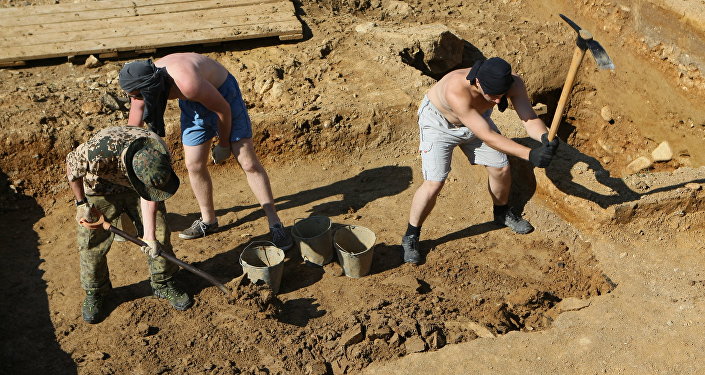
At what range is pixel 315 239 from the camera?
5.16 m

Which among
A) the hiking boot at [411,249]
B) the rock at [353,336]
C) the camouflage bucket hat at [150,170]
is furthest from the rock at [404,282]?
the camouflage bucket hat at [150,170]

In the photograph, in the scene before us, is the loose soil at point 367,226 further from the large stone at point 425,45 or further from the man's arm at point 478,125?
the man's arm at point 478,125

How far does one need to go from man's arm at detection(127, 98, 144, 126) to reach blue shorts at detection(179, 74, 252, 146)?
331mm

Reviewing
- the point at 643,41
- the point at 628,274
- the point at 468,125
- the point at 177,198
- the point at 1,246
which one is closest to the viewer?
the point at 468,125

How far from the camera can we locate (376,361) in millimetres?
4551

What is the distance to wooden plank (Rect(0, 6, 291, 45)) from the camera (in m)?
7.57

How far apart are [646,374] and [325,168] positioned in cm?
343

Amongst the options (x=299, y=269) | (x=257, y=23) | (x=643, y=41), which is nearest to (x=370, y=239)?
(x=299, y=269)

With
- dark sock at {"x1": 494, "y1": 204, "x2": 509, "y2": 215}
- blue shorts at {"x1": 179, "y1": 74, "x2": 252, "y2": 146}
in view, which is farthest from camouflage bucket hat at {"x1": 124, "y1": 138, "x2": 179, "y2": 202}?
dark sock at {"x1": 494, "y1": 204, "x2": 509, "y2": 215}

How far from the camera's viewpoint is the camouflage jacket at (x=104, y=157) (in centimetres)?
421

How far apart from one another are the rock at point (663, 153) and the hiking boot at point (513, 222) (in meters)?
2.82

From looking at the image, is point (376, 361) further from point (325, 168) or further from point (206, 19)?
point (206, 19)

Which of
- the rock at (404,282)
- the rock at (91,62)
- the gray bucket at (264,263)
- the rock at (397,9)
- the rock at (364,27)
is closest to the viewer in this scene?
the gray bucket at (264,263)

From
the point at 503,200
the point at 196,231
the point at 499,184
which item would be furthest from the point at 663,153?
the point at 196,231
